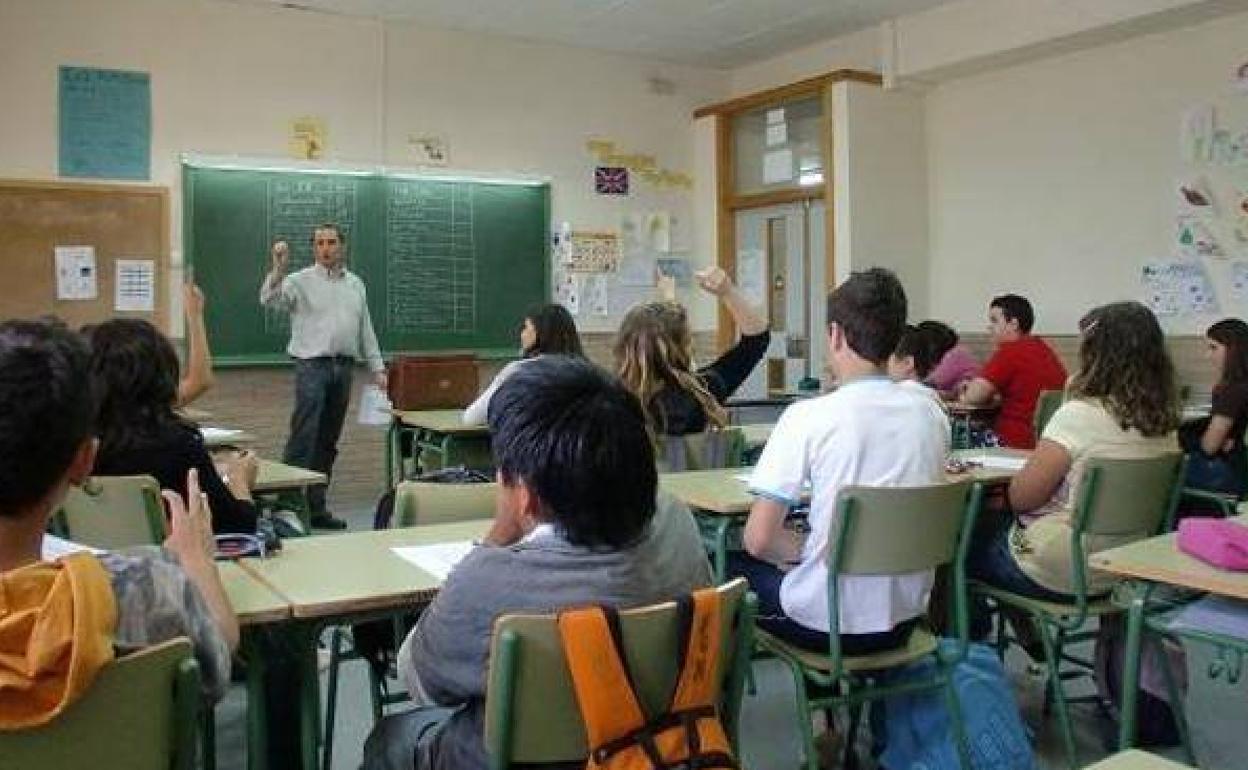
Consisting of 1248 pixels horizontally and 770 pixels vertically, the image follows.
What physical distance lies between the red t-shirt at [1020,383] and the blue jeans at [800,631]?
3.32m

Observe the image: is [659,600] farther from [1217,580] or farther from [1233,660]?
[1233,660]

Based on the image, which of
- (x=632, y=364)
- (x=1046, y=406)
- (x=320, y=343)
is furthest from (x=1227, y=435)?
(x=320, y=343)

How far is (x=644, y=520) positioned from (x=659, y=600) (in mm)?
112

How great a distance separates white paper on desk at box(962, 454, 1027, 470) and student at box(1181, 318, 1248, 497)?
115cm

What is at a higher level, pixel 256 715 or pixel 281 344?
pixel 281 344

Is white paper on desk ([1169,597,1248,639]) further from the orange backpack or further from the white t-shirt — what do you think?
the orange backpack

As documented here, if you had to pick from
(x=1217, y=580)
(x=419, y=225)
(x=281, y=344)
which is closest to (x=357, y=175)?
(x=419, y=225)

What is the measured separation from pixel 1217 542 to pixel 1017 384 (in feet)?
11.8

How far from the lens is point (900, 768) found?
8.53 ft

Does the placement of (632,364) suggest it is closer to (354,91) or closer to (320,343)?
(320,343)

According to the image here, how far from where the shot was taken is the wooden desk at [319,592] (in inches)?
75.5

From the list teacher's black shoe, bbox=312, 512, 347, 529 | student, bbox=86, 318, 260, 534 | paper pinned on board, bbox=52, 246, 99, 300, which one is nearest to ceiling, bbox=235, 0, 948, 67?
paper pinned on board, bbox=52, 246, 99, 300

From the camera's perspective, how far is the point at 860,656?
2463 mm

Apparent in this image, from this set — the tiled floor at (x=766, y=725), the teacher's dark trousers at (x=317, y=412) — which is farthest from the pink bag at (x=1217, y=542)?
the teacher's dark trousers at (x=317, y=412)
